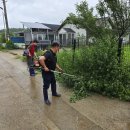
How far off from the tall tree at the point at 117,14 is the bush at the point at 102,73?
5.38 metres

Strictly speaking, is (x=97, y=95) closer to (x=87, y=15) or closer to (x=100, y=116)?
(x=100, y=116)

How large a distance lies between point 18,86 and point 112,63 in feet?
11.9

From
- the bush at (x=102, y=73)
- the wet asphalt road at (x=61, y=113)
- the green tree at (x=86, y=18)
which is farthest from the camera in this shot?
the green tree at (x=86, y=18)

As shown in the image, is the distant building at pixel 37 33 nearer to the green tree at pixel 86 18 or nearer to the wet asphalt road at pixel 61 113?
the green tree at pixel 86 18

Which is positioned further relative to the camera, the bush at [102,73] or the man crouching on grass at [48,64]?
the bush at [102,73]

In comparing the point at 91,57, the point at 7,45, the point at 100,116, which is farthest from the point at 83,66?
the point at 7,45

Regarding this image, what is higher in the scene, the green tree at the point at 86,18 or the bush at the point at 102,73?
the green tree at the point at 86,18

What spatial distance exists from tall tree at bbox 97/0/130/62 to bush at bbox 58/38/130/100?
17.7 feet

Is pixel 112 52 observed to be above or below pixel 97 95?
above

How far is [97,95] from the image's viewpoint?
700 centimetres

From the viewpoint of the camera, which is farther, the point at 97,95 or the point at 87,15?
the point at 87,15

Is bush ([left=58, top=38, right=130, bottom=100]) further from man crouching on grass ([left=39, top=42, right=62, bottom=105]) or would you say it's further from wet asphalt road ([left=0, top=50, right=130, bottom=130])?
man crouching on grass ([left=39, top=42, right=62, bottom=105])

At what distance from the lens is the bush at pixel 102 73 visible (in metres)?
6.77

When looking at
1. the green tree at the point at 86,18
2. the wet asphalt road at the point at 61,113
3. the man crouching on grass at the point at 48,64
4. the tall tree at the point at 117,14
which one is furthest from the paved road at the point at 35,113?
the tall tree at the point at 117,14
